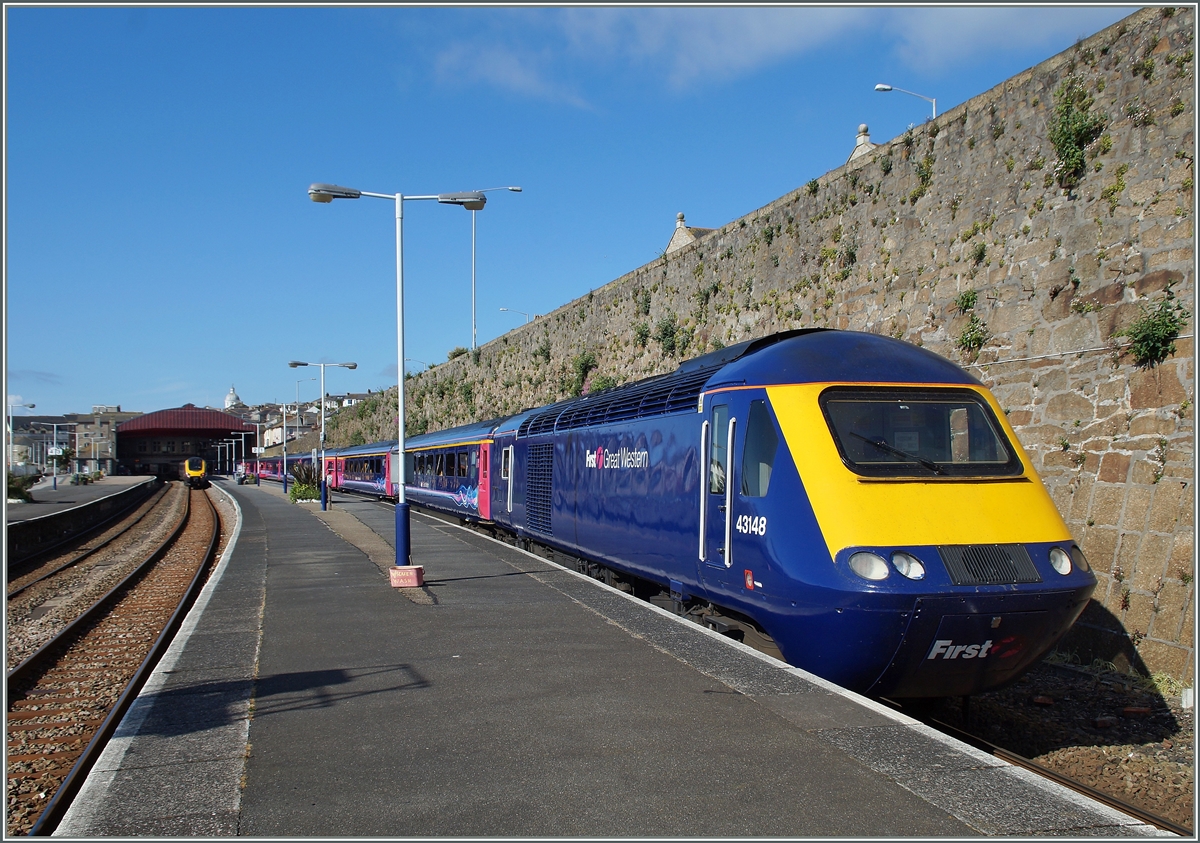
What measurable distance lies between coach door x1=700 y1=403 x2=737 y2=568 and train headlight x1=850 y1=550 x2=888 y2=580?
65.4 inches

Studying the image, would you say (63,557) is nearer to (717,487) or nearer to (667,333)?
(667,333)

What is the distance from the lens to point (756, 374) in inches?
308

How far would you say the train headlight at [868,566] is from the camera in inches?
245

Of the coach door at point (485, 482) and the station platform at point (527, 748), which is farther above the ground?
the coach door at point (485, 482)

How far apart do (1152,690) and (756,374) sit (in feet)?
16.6

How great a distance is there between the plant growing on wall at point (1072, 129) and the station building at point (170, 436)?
392 ft

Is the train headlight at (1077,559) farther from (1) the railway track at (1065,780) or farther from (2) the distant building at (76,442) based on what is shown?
(2) the distant building at (76,442)

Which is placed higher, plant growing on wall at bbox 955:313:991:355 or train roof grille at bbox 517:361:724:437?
plant growing on wall at bbox 955:313:991:355

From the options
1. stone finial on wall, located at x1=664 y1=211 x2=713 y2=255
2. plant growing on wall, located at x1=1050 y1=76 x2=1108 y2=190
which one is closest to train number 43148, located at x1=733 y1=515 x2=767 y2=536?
plant growing on wall, located at x1=1050 y1=76 x2=1108 y2=190

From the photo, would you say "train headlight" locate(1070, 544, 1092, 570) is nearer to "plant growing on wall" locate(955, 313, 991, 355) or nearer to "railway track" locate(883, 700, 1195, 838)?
"railway track" locate(883, 700, 1195, 838)

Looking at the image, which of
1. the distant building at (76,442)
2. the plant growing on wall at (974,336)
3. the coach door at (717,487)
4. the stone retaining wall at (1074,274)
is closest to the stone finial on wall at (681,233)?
the stone retaining wall at (1074,274)

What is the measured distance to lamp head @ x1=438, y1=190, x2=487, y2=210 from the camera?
13688 millimetres

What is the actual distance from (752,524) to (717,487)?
81 cm

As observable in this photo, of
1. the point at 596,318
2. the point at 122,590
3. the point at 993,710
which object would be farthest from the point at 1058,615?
the point at 596,318
